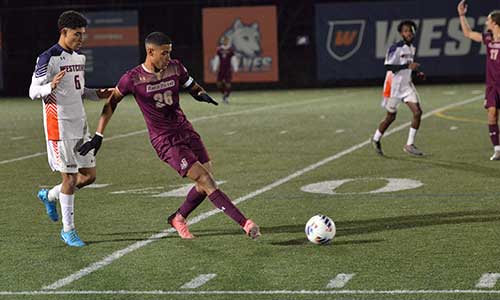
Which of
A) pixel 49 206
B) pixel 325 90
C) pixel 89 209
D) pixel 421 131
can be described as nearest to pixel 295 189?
pixel 89 209

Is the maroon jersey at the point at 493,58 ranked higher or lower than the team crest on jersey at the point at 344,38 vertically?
higher

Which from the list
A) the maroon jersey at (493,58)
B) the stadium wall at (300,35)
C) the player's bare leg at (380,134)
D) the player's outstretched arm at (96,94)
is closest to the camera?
the player's outstretched arm at (96,94)

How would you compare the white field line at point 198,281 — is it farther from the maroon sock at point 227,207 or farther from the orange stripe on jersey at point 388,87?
the orange stripe on jersey at point 388,87

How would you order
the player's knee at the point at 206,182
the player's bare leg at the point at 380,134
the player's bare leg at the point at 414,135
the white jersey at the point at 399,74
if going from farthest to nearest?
the white jersey at the point at 399,74 → the player's bare leg at the point at 380,134 → the player's bare leg at the point at 414,135 → the player's knee at the point at 206,182

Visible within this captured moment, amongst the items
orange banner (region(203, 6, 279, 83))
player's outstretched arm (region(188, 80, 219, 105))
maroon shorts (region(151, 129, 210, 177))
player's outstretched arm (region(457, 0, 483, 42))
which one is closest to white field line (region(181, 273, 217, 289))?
maroon shorts (region(151, 129, 210, 177))

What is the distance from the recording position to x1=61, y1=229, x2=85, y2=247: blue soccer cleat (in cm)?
924

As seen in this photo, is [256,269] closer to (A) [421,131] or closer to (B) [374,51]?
(A) [421,131]

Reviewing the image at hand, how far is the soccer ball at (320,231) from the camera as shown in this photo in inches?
353

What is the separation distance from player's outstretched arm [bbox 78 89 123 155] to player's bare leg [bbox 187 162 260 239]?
0.77 meters

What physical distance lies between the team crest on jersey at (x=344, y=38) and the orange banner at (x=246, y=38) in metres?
1.89

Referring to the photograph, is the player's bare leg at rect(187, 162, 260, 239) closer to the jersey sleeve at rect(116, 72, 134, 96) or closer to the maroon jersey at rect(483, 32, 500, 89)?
the jersey sleeve at rect(116, 72, 134, 96)

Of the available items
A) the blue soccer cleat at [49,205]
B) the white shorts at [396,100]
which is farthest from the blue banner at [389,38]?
the blue soccer cleat at [49,205]

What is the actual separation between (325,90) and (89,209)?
26.6m

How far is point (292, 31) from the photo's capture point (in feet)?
129
